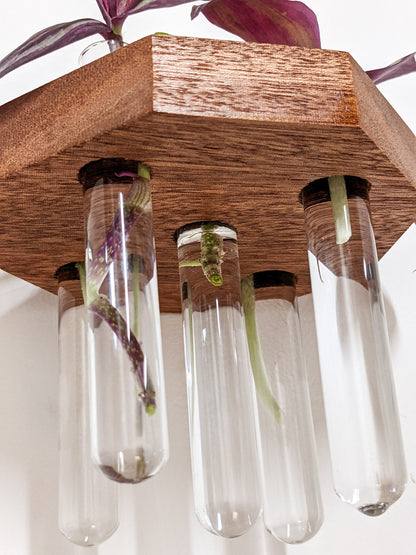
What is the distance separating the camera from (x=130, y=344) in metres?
0.41

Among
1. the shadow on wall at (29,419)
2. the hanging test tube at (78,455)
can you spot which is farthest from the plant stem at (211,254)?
the shadow on wall at (29,419)

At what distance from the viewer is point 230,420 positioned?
473mm

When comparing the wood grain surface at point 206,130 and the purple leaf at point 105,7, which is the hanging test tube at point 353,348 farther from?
the purple leaf at point 105,7

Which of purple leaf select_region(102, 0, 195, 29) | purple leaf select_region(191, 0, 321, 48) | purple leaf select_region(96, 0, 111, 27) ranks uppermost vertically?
purple leaf select_region(96, 0, 111, 27)

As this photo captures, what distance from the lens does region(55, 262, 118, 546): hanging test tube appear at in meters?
0.51

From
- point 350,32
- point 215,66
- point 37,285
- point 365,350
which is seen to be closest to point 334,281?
point 365,350

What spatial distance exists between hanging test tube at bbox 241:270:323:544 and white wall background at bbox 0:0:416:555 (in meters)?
0.13

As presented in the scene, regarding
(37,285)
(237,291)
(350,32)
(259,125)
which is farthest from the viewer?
(350,32)

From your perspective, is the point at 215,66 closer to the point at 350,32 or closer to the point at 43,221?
the point at 43,221

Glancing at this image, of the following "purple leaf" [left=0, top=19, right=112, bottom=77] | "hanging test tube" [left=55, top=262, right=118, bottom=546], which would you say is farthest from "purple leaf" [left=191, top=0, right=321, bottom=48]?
"hanging test tube" [left=55, top=262, right=118, bottom=546]

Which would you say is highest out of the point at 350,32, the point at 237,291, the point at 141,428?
the point at 350,32

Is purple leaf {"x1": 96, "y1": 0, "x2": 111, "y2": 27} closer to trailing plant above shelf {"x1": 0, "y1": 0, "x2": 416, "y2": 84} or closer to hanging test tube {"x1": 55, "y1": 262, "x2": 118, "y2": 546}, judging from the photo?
trailing plant above shelf {"x1": 0, "y1": 0, "x2": 416, "y2": 84}

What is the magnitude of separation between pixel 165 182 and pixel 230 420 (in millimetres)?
153

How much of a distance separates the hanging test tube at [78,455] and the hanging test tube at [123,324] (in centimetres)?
12
